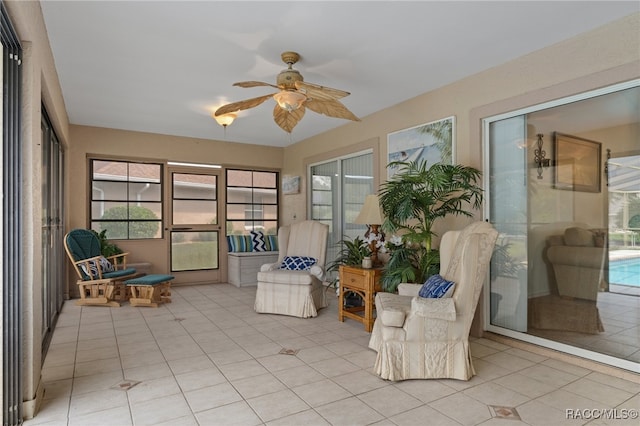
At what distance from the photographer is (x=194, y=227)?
21.9 feet

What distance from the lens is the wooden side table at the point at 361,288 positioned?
152 inches

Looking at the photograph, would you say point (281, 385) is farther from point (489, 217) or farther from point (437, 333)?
point (489, 217)

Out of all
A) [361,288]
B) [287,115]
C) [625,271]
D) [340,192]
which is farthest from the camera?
[340,192]

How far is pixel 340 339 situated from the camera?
11.9 ft

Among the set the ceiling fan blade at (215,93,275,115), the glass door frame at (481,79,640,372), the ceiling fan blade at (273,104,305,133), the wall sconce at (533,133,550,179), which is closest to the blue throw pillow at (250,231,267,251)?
the ceiling fan blade at (273,104,305,133)

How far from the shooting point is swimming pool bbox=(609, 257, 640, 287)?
9.02 feet

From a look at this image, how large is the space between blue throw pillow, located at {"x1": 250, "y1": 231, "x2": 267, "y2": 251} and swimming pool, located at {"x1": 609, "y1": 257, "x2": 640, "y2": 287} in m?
5.13

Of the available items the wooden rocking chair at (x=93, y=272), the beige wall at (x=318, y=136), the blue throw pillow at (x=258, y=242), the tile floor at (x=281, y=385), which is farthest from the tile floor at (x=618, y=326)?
the wooden rocking chair at (x=93, y=272)

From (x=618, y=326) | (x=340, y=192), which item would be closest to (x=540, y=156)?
(x=618, y=326)

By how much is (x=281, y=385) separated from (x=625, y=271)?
264 centimetres

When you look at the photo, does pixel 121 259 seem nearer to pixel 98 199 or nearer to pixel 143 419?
pixel 98 199

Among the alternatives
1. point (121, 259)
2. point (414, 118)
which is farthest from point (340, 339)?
point (121, 259)

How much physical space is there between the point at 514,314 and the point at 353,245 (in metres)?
1.78

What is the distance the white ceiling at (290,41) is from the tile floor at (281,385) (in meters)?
Answer: 2.56
